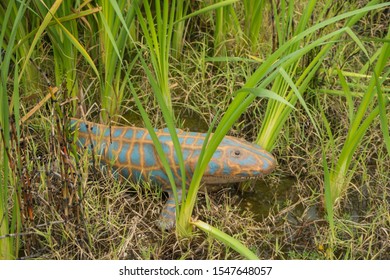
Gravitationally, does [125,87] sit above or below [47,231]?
above

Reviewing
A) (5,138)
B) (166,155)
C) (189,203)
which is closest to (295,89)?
(189,203)

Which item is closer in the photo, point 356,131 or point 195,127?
point 356,131

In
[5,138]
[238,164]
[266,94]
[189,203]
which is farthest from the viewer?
[238,164]

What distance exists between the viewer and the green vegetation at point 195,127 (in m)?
1.97

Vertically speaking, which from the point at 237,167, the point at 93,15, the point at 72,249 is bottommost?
the point at 72,249

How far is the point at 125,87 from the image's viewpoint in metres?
2.55

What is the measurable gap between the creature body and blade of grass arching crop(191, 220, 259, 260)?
13 cm

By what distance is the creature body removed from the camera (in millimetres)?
2193

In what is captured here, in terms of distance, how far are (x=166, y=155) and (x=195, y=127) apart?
0.93ft

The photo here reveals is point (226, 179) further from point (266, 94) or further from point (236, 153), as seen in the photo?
point (266, 94)

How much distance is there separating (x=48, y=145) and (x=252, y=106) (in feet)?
2.34

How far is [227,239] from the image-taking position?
1920mm
